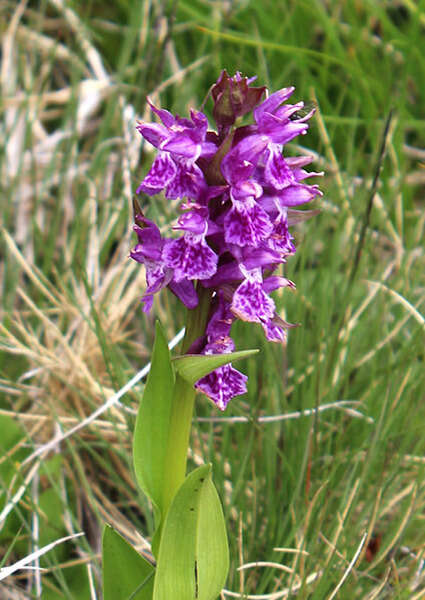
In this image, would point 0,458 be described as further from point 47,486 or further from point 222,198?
point 222,198

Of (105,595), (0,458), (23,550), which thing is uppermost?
(105,595)

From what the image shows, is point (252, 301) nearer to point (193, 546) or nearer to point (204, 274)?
point (204, 274)

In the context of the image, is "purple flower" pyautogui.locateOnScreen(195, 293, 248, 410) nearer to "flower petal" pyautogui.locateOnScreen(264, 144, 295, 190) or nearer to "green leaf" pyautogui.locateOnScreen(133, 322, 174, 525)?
"green leaf" pyautogui.locateOnScreen(133, 322, 174, 525)

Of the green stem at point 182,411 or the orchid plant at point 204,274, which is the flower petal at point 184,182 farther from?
the green stem at point 182,411

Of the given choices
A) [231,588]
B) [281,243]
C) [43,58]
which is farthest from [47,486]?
[43,58]

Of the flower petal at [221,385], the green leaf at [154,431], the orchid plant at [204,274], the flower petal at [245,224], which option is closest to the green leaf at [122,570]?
the orchid plant at [204,274]

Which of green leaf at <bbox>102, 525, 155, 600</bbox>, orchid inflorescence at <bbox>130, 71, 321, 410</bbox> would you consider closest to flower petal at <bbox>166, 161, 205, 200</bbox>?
orchid inflorescence at <bbox>130, 71, 321, 410</bbox>
